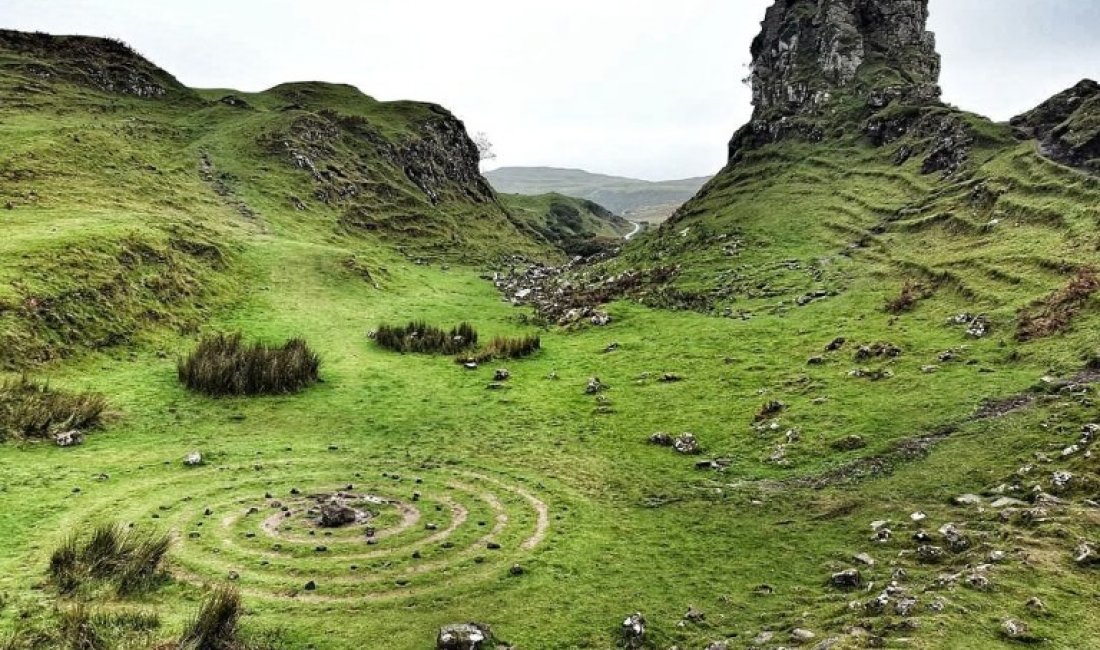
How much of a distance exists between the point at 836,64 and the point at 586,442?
87896 mm

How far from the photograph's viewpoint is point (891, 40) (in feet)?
330

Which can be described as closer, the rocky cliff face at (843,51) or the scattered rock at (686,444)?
the scattered rock at (686,444)

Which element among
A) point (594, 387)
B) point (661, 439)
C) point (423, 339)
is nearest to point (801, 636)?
point (661, 439)

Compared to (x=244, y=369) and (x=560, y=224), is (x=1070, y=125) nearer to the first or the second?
(x=244, y=369)

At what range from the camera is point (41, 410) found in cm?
2630

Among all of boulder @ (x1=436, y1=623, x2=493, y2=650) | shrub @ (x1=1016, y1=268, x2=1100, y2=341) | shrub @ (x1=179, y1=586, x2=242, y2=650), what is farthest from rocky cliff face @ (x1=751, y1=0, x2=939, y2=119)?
shrub @ (x1=179, y1=586, x2=242, y2=650)

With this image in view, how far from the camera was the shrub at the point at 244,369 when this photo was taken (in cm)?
3275

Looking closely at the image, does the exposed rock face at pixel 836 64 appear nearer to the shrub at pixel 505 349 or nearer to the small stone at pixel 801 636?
the shrub at pixel 505 349

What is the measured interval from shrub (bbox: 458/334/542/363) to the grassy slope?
47.9 inches

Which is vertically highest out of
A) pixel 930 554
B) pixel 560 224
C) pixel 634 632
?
pixel 560 224

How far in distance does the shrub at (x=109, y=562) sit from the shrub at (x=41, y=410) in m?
10.5

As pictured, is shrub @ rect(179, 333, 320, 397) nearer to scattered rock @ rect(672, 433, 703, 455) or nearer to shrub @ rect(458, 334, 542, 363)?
shrub @ rect(458, 334, 542, 363)

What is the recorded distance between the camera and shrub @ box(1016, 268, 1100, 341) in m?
28.9

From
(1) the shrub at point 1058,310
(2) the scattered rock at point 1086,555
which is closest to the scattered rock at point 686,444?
(2) the scattered rock at point 1086,555
